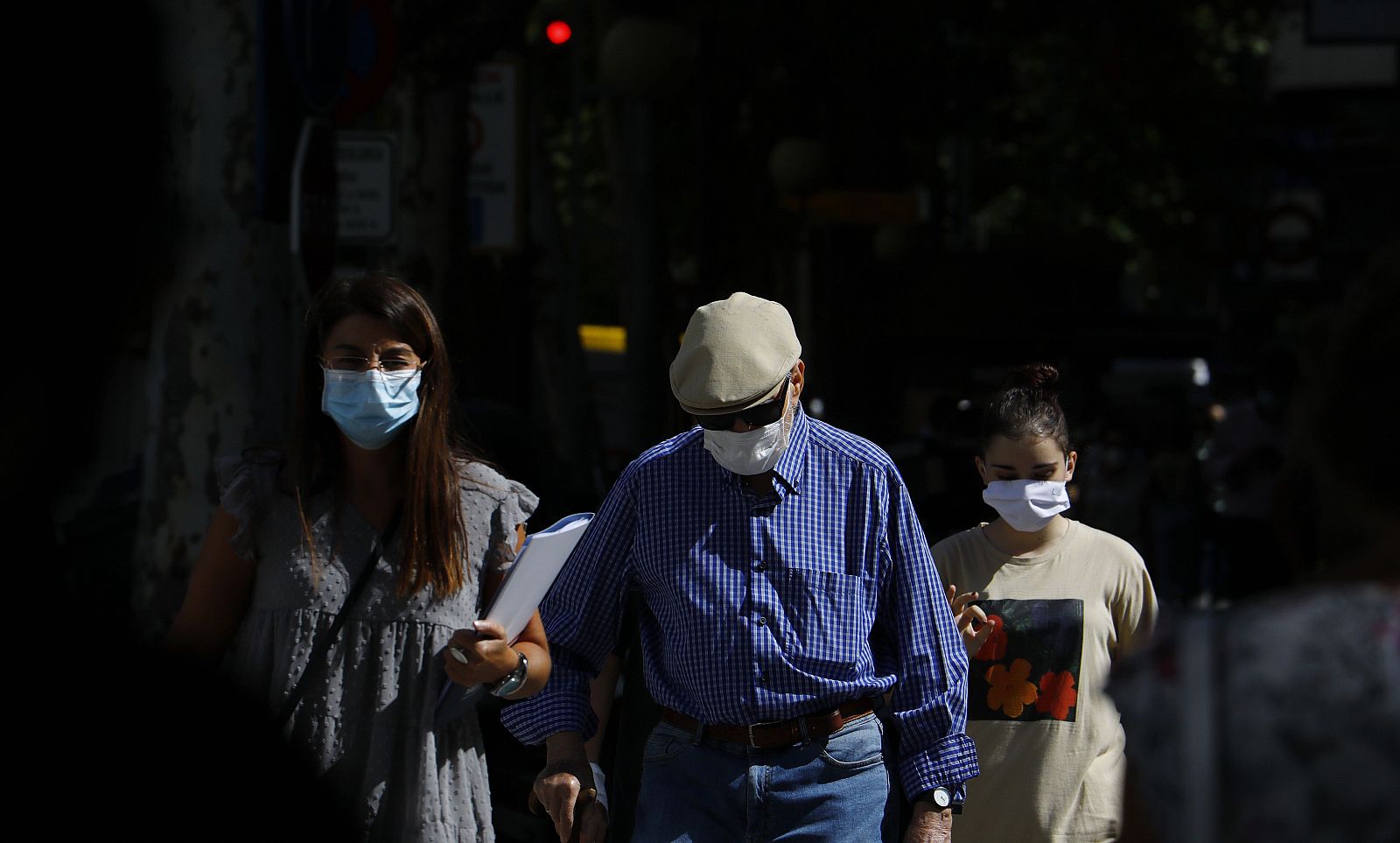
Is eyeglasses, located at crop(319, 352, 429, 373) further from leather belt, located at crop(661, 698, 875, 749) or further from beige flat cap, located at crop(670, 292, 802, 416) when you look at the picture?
leather belt, located at crop(661, 698, 875, 749)

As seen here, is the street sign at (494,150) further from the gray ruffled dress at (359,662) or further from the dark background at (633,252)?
the gray ruffled dress at (359,662)

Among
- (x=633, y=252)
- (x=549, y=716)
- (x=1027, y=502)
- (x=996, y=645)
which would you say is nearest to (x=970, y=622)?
(x=996, y=645)

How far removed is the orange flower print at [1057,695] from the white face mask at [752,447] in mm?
1141

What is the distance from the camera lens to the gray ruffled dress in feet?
11.6

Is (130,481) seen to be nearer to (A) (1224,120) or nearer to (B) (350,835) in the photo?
(B) (350,835)

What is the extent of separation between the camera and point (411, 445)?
12.2 ft

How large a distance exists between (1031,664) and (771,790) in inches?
44.4

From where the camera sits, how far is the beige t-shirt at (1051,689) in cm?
438

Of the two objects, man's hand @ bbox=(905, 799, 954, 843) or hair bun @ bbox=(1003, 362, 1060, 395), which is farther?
hair bun @ bbox=(1003, 362, 1060, 395)

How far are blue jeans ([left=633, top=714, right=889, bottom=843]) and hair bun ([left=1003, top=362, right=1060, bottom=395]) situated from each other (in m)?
1.38

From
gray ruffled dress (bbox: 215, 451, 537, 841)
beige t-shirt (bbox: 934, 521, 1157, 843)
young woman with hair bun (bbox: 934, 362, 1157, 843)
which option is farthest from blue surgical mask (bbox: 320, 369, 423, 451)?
beige t-shirt (bbox: 934, 521, 1157, 843)

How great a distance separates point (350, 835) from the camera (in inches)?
44.4

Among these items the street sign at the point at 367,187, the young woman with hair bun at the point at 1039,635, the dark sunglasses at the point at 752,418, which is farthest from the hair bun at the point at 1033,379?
the street sign at the point at 367,187

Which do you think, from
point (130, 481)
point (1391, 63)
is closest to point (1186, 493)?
point (130, 481)
